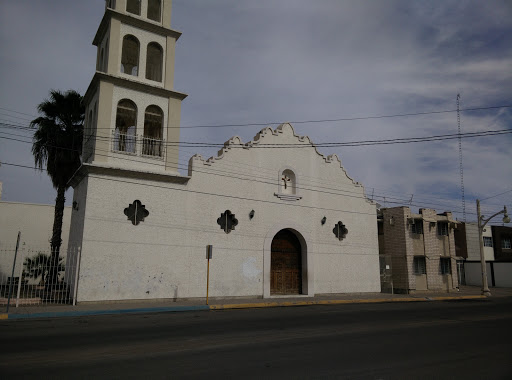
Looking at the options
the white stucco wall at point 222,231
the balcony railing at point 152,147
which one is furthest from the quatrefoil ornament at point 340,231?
the balcony railing at point 152,147

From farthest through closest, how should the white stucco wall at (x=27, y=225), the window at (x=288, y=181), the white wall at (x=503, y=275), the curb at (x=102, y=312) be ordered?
the white wall at (x=503, y=275)
the white stucco wall at (x=27, y=225)
the window at (x=288, y=181)
the curb at (x=102, y=312)

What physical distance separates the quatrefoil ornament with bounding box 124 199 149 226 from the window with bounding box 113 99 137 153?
2.56 m

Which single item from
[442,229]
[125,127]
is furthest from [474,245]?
[125,127]

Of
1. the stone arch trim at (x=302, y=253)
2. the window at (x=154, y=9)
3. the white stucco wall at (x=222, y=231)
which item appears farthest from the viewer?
the stone arch trim at (x=302, y=253)

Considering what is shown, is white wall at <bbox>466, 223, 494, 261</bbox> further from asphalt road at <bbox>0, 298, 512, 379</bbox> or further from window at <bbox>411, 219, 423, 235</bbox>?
asphalt road at <bbox>0, 298, 512, 379</bbox>

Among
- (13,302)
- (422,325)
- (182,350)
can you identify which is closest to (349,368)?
(182,350)

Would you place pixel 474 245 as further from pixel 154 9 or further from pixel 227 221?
pixel 154 9

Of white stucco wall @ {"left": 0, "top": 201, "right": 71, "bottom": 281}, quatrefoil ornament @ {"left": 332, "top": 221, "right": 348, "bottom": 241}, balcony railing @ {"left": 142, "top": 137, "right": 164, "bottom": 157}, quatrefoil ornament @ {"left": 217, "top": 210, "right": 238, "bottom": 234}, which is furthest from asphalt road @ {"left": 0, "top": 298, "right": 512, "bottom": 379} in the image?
white stucco wall @ {"left": 0, "top": 201, "right": 71, "bottom": 281}

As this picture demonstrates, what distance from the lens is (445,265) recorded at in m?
29.6

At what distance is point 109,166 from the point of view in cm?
1678

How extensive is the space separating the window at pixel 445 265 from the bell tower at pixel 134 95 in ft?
70.4

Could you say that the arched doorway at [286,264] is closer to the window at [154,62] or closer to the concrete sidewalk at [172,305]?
the concrete sidewalk at [172,305]

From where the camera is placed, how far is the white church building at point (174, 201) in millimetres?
16906

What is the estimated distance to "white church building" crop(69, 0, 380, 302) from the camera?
16906 mm
